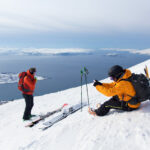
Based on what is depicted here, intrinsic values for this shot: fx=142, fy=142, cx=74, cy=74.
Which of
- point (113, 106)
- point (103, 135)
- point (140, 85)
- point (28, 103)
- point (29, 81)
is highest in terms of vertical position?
point (140, 85)

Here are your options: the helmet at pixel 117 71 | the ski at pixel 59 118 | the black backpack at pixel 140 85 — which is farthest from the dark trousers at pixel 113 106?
the ski at pixel 59 118

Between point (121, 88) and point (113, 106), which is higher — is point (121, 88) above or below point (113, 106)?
above

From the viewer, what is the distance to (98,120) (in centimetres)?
461

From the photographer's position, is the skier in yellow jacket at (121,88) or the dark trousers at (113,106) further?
the dark trousers at (113,106)

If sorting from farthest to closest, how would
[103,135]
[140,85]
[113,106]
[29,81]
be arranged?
[29,81] < [113,106] < [140,85] < [103,135]

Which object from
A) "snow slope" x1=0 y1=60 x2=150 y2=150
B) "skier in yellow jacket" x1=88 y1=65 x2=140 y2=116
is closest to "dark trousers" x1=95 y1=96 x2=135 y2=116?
"skier in yellow jacket" x1=88 y1=65 x2=140 y2=116

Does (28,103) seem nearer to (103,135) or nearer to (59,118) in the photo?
(59,118)

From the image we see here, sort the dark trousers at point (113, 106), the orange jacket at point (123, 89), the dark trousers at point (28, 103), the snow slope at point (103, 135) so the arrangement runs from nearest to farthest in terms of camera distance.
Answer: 1. the snow slope at point (103, 135)
2. the orange jacket at point (123, 89)
3. the dark trousers at point (113, 106)
4. the dark trousers at point (28, 103)

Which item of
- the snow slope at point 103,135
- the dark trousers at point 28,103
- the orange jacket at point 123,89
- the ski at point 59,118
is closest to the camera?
the snow slope at point 103,135

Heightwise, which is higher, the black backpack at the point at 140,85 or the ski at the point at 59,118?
the black backpack at the point at 140,85

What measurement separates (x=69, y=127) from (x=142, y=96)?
8.02 ft

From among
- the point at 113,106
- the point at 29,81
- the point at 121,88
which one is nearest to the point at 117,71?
the point at 121,88

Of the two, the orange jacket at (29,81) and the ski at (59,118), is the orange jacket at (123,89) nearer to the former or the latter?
the ski at (59,118)

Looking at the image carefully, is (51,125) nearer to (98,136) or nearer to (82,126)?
(82,126)
